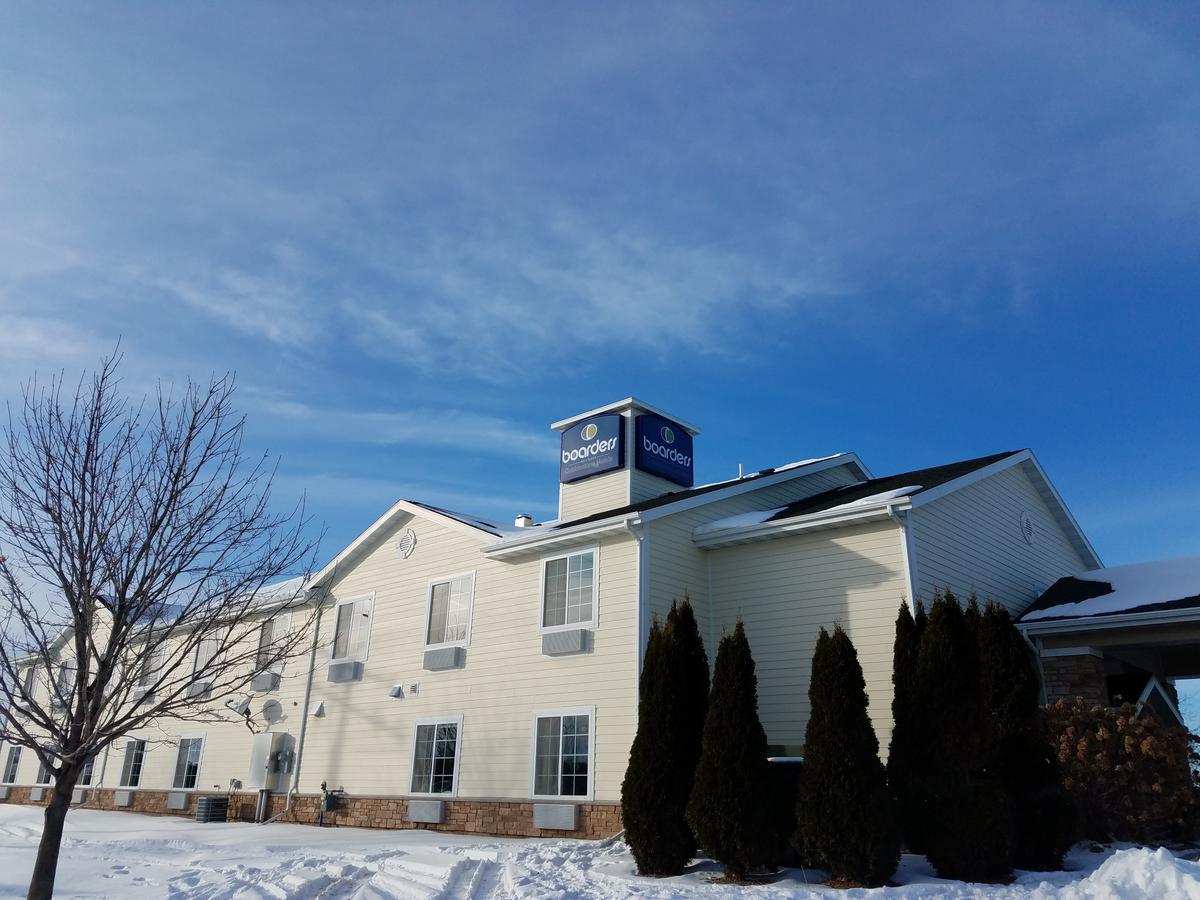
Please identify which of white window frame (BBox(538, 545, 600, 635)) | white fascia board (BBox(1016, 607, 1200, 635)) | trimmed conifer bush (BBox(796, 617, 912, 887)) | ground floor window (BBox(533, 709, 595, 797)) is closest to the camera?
trimmed conifer bush (BBox(796, 617, 912, 887))

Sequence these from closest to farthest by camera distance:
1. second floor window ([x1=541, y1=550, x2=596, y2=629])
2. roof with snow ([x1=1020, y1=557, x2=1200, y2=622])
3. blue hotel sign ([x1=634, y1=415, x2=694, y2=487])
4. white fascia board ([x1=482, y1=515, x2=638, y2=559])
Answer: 1. roof with snow ([x1=1020, y1=557, x2=1200, y2=622])
2. white fascia board ([x1=482, y1=515, x2=638, y2=559])
3. second floor window ([x1=541, y1=550, x2=596, y2=629])
4. blue hotel sign ([x1=634, y1=415, x2=694, y2=487])

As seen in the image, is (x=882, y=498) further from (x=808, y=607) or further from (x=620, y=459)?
(x=620, y=459)

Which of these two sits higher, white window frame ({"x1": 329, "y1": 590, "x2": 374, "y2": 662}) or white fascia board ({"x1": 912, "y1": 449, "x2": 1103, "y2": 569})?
white fascia board ({"x1": 912, "y1": 449, "x2": 1103, "y2": 569})

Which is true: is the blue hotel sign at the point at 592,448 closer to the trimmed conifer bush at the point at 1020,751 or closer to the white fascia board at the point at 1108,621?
the white fascia board at the point at 1108,621

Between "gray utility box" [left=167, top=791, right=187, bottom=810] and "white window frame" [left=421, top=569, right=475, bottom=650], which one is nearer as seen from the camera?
"white window frame" [left=421, top=569, right=475, bottom=650]

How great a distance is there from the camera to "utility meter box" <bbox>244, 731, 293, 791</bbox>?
1914 centimetres

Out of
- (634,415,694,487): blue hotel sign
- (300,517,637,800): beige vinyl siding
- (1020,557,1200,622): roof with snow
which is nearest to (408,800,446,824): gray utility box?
(300,517,637,800): beige vinyl siding

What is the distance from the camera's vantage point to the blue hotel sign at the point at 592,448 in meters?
18.9

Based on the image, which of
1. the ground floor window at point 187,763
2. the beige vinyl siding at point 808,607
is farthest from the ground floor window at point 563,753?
the ground floor window at point 187,763

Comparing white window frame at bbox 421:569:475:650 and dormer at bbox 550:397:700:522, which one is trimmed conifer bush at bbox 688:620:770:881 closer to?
white window frame at bbox 421:569:475:650

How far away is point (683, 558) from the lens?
15.1 m

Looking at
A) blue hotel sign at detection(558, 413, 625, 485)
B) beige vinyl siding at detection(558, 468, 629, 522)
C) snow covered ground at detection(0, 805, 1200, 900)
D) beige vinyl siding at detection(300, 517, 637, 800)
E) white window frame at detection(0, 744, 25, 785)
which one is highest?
blue hotel sign at detection(558, 413, 625, 485)

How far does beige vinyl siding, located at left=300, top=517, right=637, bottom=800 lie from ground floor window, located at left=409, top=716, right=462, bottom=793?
0.57 ft

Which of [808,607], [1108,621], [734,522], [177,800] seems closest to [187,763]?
[177,800]
